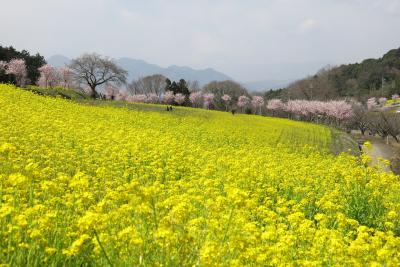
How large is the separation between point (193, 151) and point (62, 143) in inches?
205

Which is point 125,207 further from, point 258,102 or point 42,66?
point 258,102

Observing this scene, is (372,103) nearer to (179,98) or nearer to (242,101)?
(242,101)

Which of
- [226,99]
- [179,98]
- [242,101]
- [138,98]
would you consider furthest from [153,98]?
[242,101]

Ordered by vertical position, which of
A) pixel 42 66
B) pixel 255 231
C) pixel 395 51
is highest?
pixel 395 51

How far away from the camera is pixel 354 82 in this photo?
→ 139250 mm

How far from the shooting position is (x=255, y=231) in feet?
21.4

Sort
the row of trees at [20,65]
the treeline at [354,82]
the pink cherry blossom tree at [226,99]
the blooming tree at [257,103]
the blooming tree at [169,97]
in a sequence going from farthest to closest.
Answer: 1. the treeline at [354,82]
2. the blooming tree at [257,103]
3. the pink cherry blossom tree at [226,99]
4. the blooming tree at [169,97]
5. the row of trees at [20,65]

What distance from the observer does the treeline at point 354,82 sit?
130000 millimetres

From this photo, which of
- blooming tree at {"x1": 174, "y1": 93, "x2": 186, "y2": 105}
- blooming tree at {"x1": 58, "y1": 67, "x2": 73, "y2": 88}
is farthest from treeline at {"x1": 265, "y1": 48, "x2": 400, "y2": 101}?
blooming tree at {"x1": 58, "y1": 67, "x2": 73, "y2": 88}

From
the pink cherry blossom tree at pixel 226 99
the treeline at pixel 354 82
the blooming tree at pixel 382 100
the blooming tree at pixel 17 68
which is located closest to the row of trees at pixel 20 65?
the blooming tree at pixel 17 68

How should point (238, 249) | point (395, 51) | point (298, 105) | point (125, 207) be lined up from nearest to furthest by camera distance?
point (238, 249) < point (125, 207) < point (298, 105) < point (395, 51)

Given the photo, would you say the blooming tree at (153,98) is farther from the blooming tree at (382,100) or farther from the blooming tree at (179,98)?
the blooming tree at (382,100)

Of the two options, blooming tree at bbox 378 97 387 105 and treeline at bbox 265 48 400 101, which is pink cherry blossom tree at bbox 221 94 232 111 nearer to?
treeline at bbox 265 48 400 101

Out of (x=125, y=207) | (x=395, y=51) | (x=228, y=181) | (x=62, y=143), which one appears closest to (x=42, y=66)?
(x=62, y=143)
